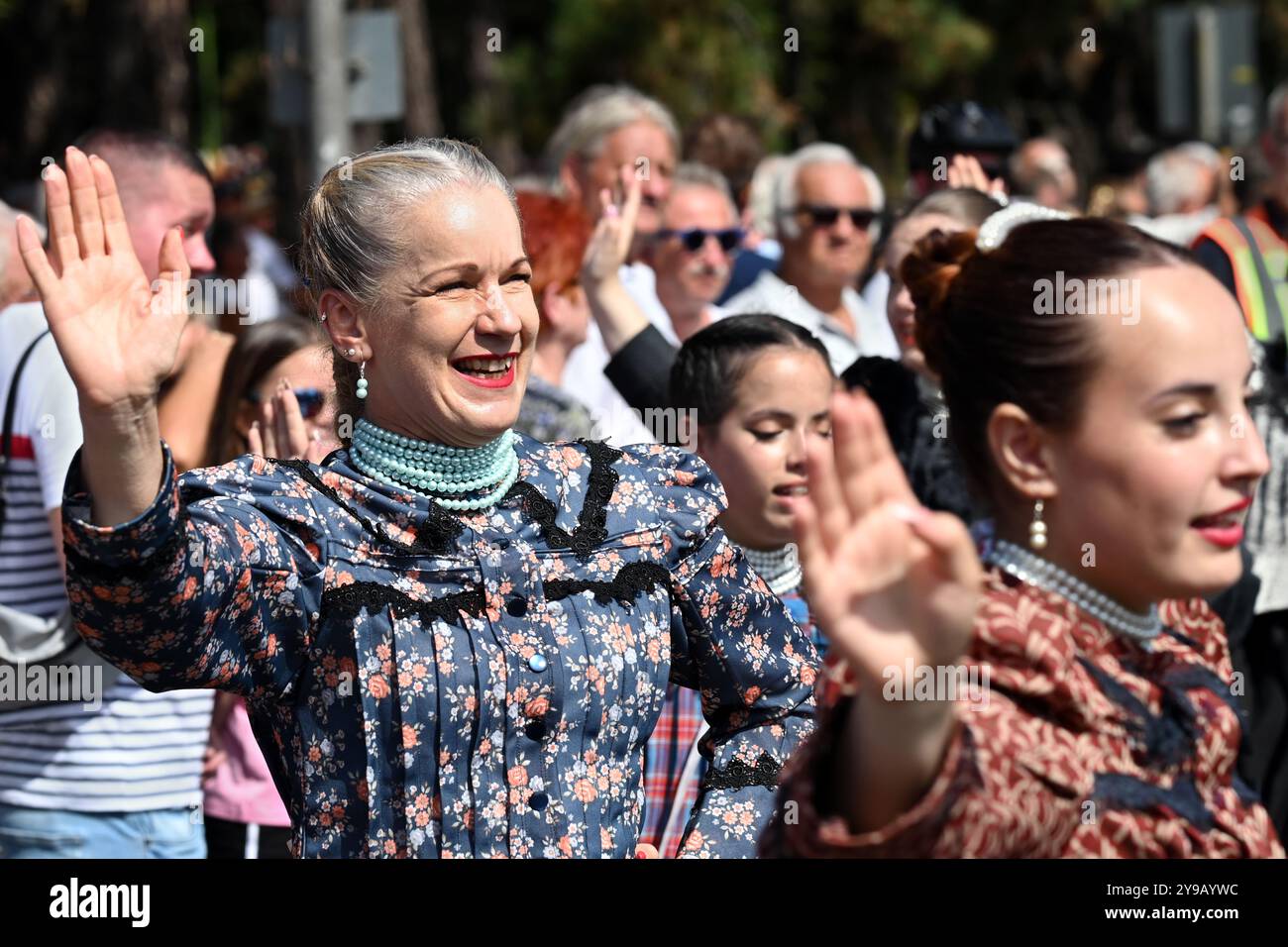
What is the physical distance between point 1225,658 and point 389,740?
120 cm

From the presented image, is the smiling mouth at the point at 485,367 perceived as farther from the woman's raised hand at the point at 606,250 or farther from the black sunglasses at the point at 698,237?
the black sunglasses at the point at 698,237

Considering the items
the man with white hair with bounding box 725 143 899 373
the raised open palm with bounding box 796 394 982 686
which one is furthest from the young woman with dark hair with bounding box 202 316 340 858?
the raised open palm with bounding box 796 394 982 686

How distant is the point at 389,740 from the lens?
2758 millimetres

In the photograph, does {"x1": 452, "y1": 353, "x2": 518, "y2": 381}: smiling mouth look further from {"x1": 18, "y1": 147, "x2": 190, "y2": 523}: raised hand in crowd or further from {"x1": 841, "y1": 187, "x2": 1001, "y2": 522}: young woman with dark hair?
{"x1": 841, "y1": 187, "x2": 1001, "y2": 522}: young woman with dark hair

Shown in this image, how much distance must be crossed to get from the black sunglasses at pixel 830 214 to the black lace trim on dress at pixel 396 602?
Answer: 13.1 ft

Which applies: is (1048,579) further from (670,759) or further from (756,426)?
(756,426)

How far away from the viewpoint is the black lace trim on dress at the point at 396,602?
9.12 feet

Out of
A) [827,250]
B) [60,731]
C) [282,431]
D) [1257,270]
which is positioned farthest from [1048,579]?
[827,250]

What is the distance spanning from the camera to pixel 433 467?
2.96m

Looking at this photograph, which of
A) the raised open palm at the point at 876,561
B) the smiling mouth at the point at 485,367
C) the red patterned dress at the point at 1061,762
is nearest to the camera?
the raised open palm at the point at 876,561

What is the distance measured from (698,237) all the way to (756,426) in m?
2.22

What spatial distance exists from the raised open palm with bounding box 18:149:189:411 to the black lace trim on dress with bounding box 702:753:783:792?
1.13m

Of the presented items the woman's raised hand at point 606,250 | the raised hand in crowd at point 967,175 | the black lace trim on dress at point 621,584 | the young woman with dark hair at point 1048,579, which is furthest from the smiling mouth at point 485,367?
the raised hand in crowd at point 967,175
